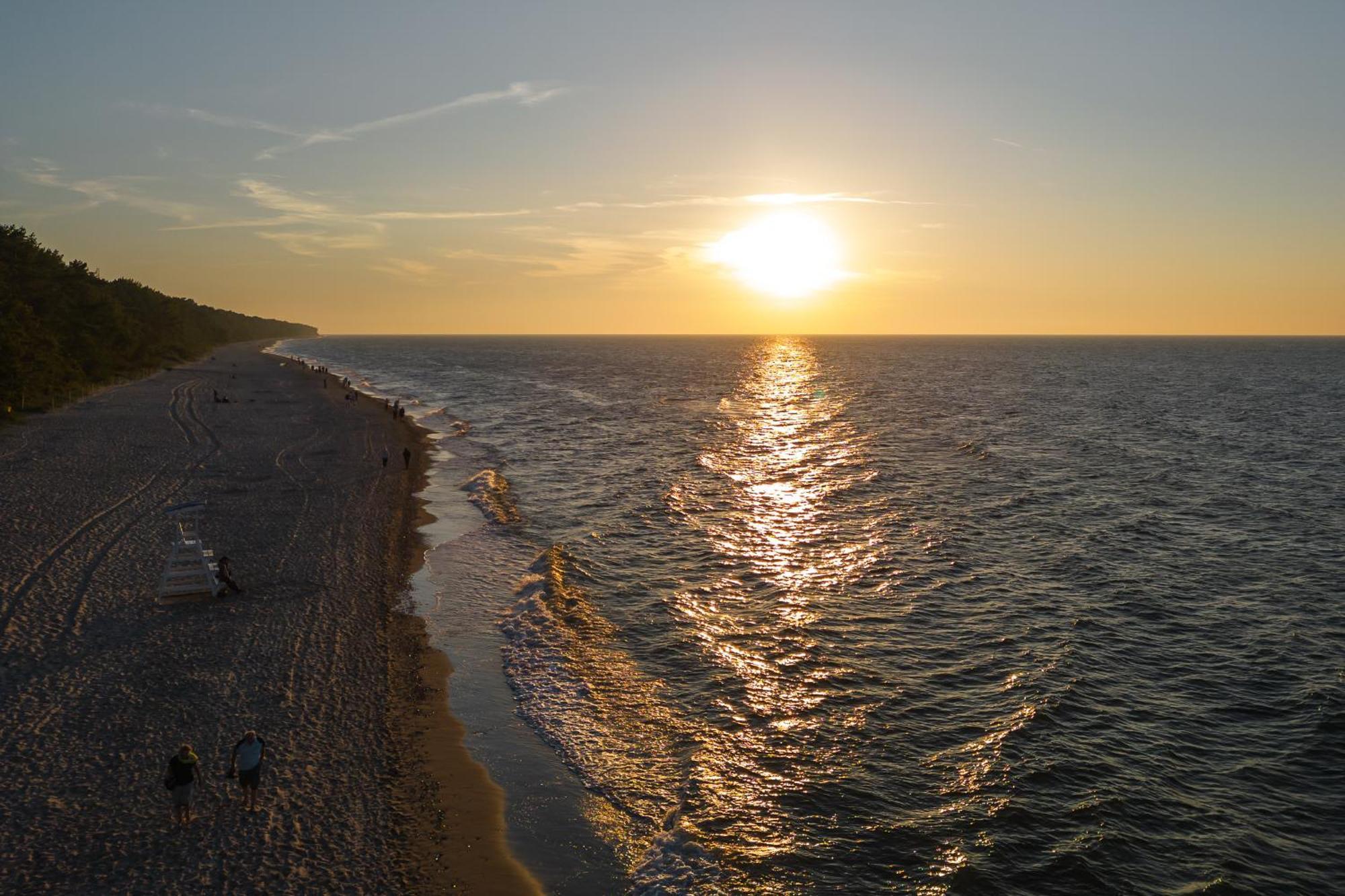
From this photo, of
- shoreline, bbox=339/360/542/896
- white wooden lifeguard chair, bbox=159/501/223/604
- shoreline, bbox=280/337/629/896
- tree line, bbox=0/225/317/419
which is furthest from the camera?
tree line, bbox=0/225/317/419

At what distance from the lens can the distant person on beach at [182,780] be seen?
53.3 ft

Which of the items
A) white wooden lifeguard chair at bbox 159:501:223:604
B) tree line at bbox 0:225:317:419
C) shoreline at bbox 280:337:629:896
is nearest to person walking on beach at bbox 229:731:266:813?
shoreline at bbox 280:337:629:896

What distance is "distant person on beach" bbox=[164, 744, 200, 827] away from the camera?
53.3 feet

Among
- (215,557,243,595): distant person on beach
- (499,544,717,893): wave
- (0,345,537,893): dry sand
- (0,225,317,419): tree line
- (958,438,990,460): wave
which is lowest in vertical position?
(499,544,717,893): wave

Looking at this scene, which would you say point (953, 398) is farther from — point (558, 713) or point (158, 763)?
point (158, 763)

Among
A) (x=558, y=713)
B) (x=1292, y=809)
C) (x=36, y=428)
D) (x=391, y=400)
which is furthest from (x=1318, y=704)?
(x=391, y=400)

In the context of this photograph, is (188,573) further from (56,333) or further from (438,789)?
(56,333)

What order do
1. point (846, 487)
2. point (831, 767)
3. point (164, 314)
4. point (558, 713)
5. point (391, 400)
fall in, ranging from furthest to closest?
point (164, 314)
point (391, 400)
point (846, 487)
point (558, 713)
point (831, 767)

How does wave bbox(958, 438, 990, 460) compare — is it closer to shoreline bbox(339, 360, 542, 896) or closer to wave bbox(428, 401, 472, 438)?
wave bbox(428, 401, 472, 438)

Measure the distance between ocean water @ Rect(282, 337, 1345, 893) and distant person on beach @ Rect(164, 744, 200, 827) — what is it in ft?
22.4

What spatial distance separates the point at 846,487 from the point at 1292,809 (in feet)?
127

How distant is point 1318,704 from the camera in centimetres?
2352

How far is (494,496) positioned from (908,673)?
32.9 m

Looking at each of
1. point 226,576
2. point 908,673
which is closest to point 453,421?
point 226,576
